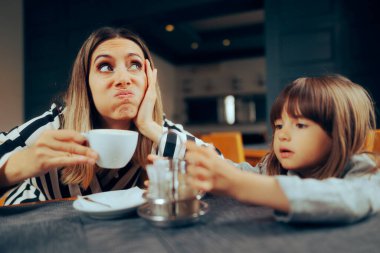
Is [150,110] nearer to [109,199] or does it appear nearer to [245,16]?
[109,199]

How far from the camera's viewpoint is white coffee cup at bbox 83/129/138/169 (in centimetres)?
67

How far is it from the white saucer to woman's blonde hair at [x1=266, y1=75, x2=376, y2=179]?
47cm

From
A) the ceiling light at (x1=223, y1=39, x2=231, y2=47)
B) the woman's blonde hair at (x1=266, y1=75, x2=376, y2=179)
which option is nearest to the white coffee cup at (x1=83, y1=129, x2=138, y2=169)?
the woman's blonde hair at (x1=266, y1=75, x2=376, y2=179)

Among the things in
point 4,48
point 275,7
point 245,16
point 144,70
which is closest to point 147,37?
point 245,16

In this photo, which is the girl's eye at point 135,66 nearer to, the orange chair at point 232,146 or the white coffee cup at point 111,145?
the white coffee cup at point 111,145

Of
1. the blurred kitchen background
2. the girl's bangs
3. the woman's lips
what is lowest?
the girl's bangs

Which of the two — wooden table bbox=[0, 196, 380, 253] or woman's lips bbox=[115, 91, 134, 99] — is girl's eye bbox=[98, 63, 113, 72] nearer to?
woman's lips bbox=[115, 91, 134, 99]

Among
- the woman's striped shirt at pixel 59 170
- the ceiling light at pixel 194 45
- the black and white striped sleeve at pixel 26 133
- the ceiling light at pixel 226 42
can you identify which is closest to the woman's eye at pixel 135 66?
the woman's striped shirt at pixel 59 170

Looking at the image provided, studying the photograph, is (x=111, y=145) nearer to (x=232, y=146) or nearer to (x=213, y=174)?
(x=213, y=174)

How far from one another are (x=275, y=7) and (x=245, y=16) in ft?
8.53

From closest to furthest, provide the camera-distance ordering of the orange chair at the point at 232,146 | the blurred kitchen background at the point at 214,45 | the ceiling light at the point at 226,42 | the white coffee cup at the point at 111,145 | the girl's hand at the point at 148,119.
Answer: the white coffee cup at the point at 111,145
the girl's hand at the point at 148,119
the orange chair at the point at 232,146
the blurred kitchen background at the point at 214,45
the ceiling light at the point at 226,42

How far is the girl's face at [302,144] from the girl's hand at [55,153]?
480 mm

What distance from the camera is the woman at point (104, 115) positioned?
3.43ft

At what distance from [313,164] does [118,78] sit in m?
0.67
